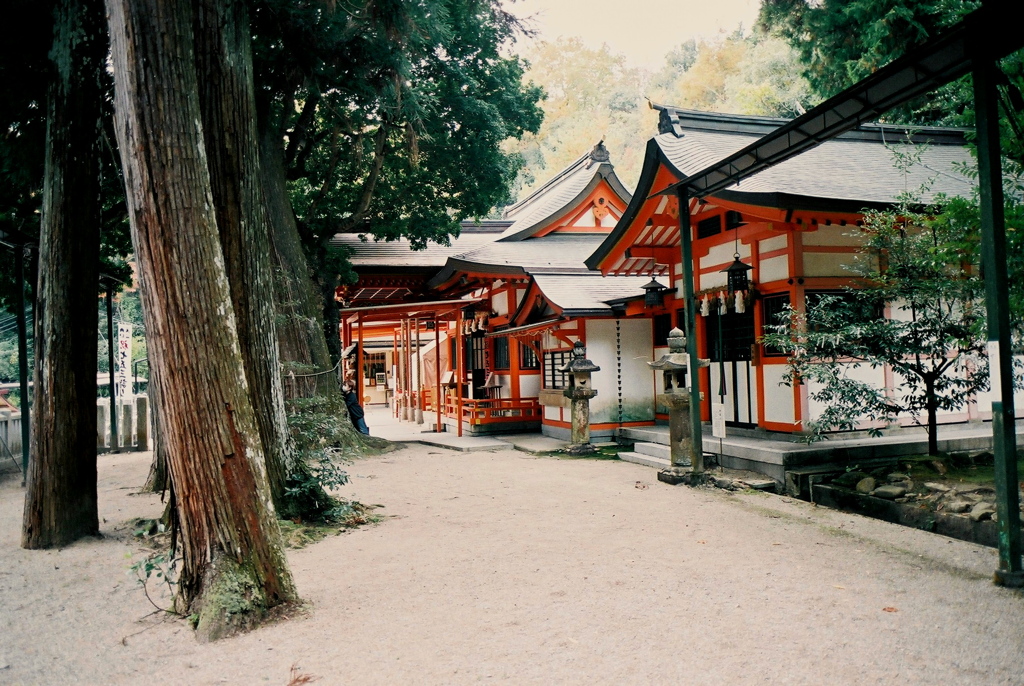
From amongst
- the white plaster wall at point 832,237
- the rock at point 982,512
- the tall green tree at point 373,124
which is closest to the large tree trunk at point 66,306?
the tall green tree at point 373,124

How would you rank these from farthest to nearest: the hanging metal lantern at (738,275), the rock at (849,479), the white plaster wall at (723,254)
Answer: the white plaster wall at (723,254)
the hanging metal lantern at (738,275)
the rock at (849,479)

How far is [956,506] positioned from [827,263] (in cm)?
391

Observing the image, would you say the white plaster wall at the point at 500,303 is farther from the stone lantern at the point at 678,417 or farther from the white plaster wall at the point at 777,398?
the stone lantern at the point at 678,417

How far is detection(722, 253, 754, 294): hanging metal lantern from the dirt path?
137 inches

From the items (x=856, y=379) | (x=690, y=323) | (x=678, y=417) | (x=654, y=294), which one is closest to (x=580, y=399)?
(x=654, y=294)

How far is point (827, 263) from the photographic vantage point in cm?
911

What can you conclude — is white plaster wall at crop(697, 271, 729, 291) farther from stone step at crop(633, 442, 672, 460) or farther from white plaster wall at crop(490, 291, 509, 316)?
white plaster wall at crop(490, 291, 509, 316)

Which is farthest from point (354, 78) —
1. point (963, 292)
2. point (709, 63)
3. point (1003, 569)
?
point (709, 63)

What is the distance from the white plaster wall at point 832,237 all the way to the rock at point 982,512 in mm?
4142

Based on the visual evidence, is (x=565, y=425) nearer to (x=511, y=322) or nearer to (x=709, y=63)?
(x=511, y=322)

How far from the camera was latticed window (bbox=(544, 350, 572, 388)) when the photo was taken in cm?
1421

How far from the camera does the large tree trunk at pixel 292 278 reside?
32.7ft

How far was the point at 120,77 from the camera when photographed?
394cm

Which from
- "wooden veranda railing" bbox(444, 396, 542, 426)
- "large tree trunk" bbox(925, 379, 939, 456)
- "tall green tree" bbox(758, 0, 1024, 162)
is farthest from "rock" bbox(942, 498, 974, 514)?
"wooden veranda railing" bbox(444, 396, 542, 426)
